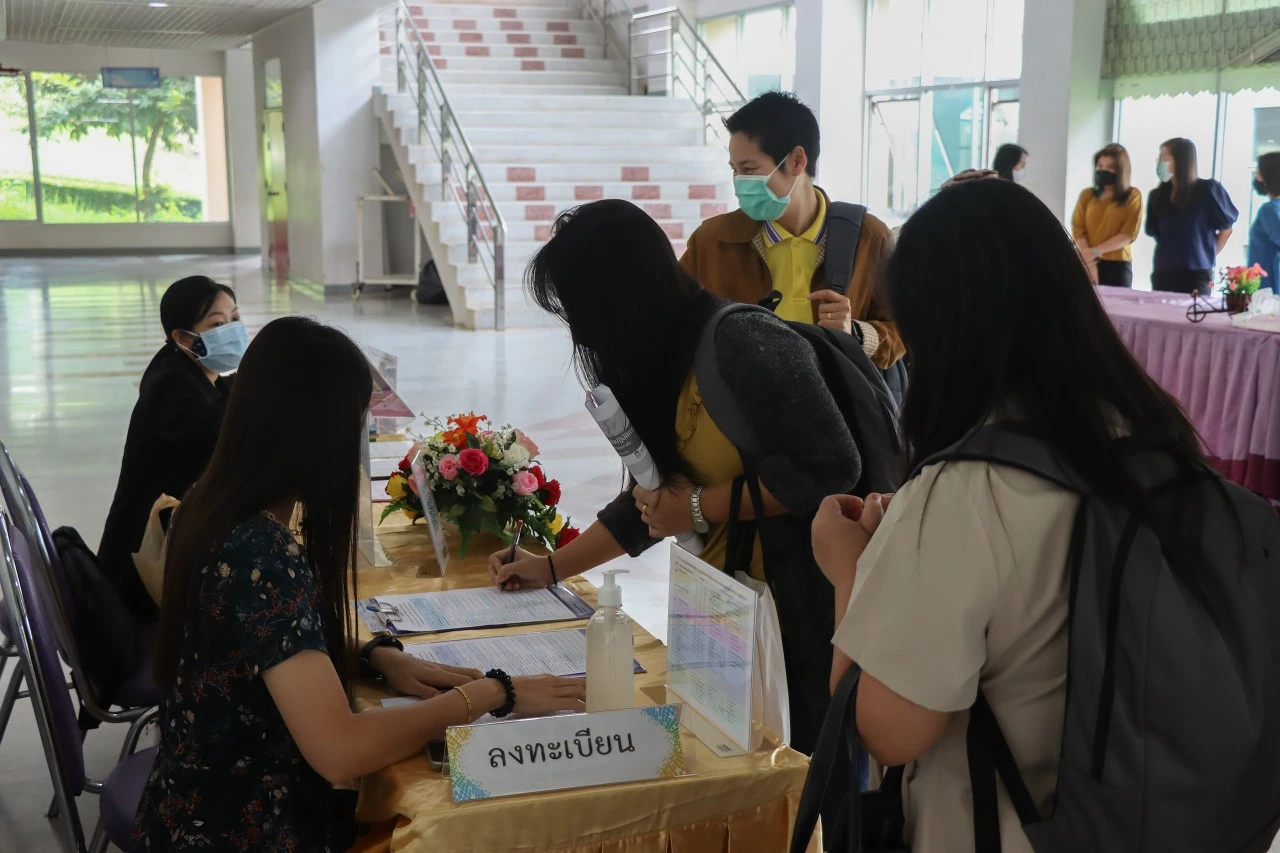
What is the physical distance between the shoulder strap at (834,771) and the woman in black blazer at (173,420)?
203 cm

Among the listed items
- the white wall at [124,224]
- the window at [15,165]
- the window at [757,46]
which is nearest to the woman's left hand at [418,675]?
the window at [757,46]

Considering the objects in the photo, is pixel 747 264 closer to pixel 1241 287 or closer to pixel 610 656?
pixel 610 656

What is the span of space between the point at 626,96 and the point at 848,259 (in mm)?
12641

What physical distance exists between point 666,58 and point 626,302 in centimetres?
1383

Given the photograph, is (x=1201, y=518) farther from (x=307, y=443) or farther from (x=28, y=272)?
(x=28, y=272)

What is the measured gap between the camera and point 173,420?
9.70 feet

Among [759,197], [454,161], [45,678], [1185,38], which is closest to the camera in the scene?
[45,678]

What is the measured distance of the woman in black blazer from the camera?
288 cm

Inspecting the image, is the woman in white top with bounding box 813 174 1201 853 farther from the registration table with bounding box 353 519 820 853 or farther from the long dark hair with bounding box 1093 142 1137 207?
the long dark hair with bounding box 1093 142 1137 207

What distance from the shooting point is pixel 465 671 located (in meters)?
1.80

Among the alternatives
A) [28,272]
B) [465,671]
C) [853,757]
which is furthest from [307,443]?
[28,272]

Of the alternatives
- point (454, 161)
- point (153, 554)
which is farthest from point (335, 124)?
point (153, 554)

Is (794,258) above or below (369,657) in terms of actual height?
above

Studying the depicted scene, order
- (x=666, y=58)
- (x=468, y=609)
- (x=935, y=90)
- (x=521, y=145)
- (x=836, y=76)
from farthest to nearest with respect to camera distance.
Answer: (x=666, y=58), (x=521, y=145), (x=836, y=76), (x=935, y=90), (x=468, y=609)
